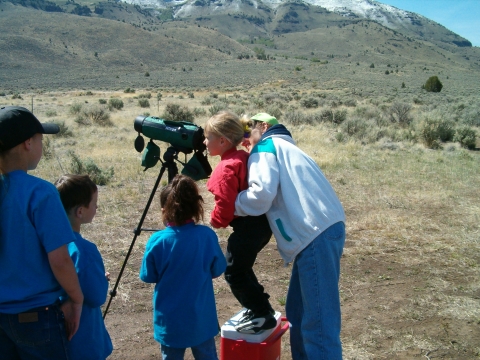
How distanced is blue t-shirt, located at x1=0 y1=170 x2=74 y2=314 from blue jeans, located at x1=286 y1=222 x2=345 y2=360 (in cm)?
122

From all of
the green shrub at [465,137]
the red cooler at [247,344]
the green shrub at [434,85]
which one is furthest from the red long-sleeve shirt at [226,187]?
the green shrub at [434,85]

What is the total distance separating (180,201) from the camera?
234 centimetres

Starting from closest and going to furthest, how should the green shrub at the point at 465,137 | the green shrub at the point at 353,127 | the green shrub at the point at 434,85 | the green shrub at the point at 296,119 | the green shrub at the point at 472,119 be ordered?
1. the green shrub at the point at 465,137
2. the green shrub at the point at 353,127
3. the green shrub at the point at 296,119
4. the green shrub at the point at 472,119
5. the green shrub at the point at 434,85

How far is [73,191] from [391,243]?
4237 mm

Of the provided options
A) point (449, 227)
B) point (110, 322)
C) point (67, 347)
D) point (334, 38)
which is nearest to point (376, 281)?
point (449, 227)

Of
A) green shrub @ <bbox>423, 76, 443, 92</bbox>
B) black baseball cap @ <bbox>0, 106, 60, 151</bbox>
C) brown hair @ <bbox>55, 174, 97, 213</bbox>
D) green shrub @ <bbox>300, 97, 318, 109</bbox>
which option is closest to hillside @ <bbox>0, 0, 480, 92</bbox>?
green shrub @ <bbox>423, 76, 443, 92</bbox>

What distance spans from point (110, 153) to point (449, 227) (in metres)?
7.18

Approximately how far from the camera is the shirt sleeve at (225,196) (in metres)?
2.33

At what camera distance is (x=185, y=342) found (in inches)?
92.6

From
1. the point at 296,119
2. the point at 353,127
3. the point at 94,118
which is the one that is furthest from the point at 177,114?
the point at 353,127

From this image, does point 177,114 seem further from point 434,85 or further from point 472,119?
point 434,85

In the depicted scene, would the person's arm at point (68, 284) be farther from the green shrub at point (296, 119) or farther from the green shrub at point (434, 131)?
the green shrub at point (296, 119)

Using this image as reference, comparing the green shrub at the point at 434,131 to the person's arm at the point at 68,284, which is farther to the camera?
the green shrub at the point at 434,131

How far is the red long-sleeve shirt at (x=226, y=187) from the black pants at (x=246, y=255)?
13 cm
